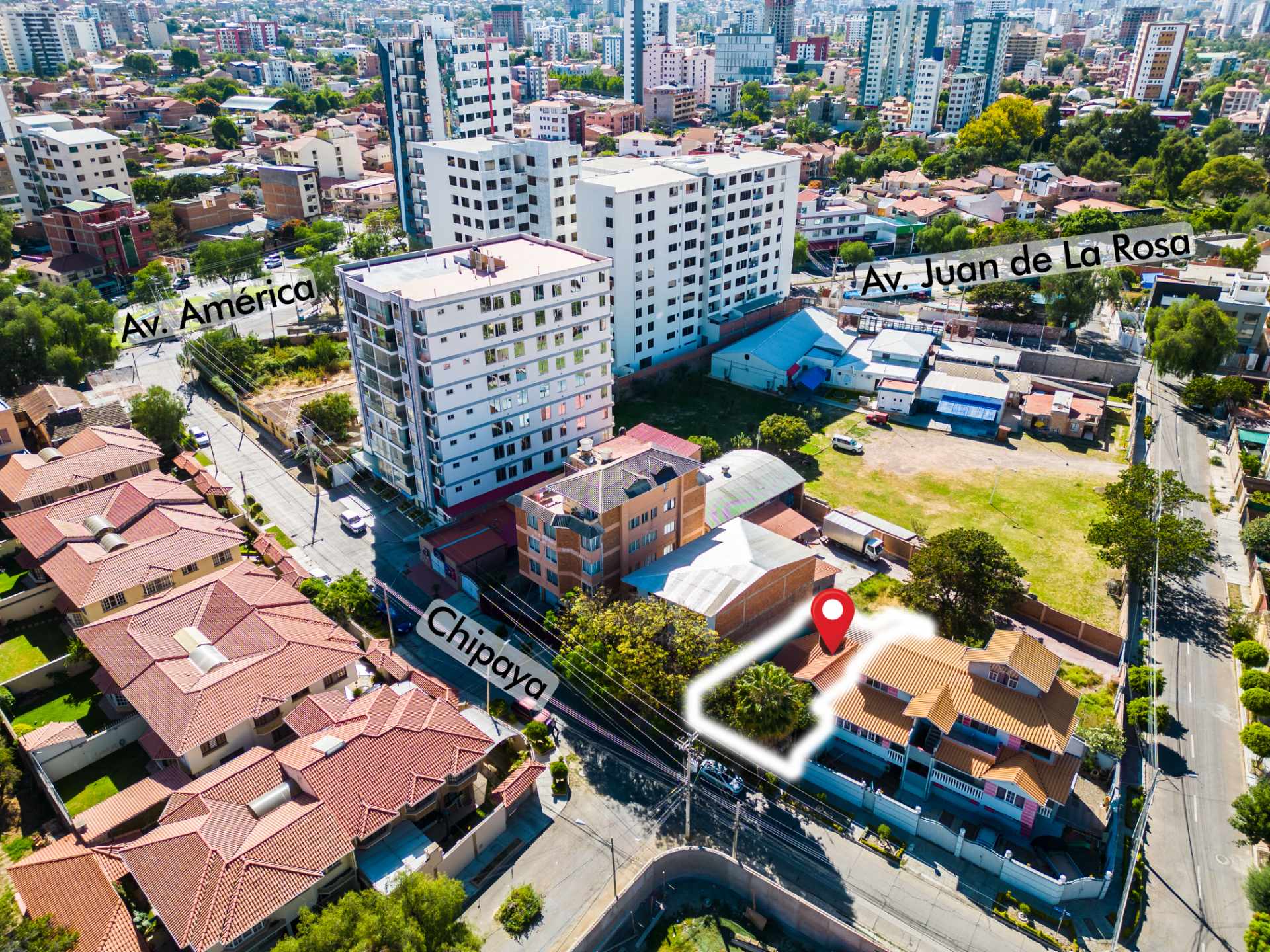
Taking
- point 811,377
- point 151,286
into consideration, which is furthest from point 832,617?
point 151,286

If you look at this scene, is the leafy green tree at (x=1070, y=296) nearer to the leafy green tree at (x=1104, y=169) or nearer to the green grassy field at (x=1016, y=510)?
the green grassy field at (x=1016, y=510)

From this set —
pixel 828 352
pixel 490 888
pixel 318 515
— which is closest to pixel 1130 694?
pixel 490 888

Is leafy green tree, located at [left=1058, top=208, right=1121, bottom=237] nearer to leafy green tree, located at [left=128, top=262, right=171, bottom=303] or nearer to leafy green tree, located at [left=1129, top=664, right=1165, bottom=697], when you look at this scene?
leafy green tree, located at [left=1129, top=664, right=1165, bottom=697]

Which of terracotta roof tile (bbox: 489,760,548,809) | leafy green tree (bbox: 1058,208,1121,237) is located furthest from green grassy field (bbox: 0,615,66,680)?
leafy green tree (bbox: 1058,208,1121,237)

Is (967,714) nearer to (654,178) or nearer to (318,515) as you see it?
(318,515)

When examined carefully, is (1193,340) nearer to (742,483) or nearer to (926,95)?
(742,483)

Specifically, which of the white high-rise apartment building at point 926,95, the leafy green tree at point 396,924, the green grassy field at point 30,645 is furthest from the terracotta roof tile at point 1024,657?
the white high-rise apartment building at point 926,95
